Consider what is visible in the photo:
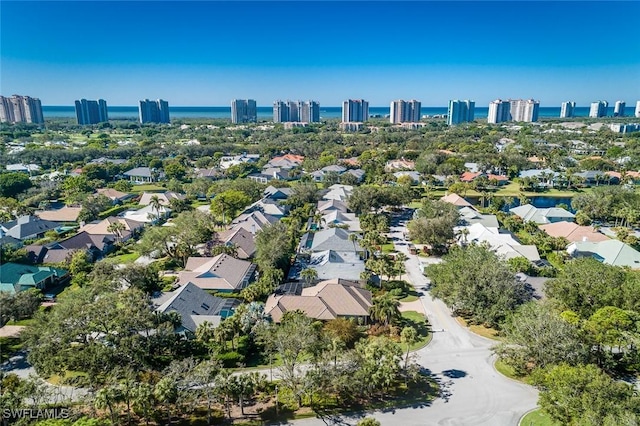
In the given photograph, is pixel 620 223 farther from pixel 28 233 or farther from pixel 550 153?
pixel 28 233

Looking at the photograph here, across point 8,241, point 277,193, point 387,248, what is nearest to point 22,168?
point 8,241

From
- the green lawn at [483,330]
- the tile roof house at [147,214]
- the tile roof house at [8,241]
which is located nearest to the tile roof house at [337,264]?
the green lawn at [483,330]

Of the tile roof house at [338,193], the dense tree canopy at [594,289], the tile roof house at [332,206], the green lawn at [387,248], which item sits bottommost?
the green lawn at [387,248]

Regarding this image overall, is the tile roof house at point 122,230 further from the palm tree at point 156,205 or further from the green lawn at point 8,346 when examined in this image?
the green lawn at point 8,346

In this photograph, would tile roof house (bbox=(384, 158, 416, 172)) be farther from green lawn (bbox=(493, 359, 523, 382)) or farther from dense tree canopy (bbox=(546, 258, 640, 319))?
green lawn (bbox=(493, 359, 523, 382))

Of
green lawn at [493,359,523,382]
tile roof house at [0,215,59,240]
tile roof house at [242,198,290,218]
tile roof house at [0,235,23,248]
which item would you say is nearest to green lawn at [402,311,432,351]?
green lawn at [493,359,523,382]

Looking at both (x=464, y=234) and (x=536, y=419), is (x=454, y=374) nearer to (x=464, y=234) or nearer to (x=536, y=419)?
(x=536, y=419)
